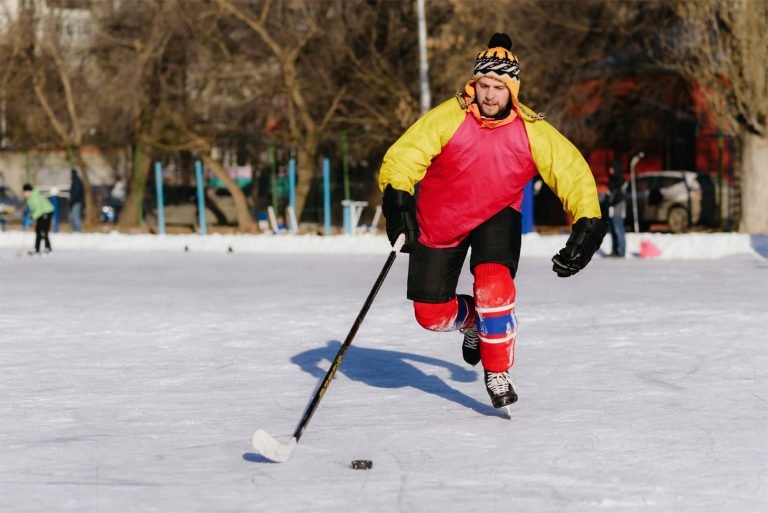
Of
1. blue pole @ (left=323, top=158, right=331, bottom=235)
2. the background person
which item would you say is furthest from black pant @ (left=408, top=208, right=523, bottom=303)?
blue pole @ (left=323, top=158, right=331, bottom=235)

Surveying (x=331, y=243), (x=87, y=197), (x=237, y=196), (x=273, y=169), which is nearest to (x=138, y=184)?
(x=237, y=196)

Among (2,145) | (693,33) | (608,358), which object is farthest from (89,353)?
(2,145)

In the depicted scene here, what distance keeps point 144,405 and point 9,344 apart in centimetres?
→ 283

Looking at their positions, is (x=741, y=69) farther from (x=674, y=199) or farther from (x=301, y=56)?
(x=301, y=56)

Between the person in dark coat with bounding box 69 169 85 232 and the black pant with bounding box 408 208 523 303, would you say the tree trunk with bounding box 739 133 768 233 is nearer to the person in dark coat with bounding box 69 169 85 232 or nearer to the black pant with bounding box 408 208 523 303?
the person in dark coat with bounding box 69 169 85 232

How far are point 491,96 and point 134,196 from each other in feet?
81.5

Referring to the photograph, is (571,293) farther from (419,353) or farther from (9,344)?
(9,344)

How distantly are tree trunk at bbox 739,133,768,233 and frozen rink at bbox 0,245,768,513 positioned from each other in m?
11.1

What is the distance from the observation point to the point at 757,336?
9.16m

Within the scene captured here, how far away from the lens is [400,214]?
5.94 m

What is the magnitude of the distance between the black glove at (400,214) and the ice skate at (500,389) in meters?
0.68

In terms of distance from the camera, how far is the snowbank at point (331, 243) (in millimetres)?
18391

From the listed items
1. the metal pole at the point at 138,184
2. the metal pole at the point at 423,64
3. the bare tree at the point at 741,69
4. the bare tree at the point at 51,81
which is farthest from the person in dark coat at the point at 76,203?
the bare tree at the point at 741,69

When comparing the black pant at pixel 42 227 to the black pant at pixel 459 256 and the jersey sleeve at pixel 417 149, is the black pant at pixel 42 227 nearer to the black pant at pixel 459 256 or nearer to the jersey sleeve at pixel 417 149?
the black pant at pixel 459 256
